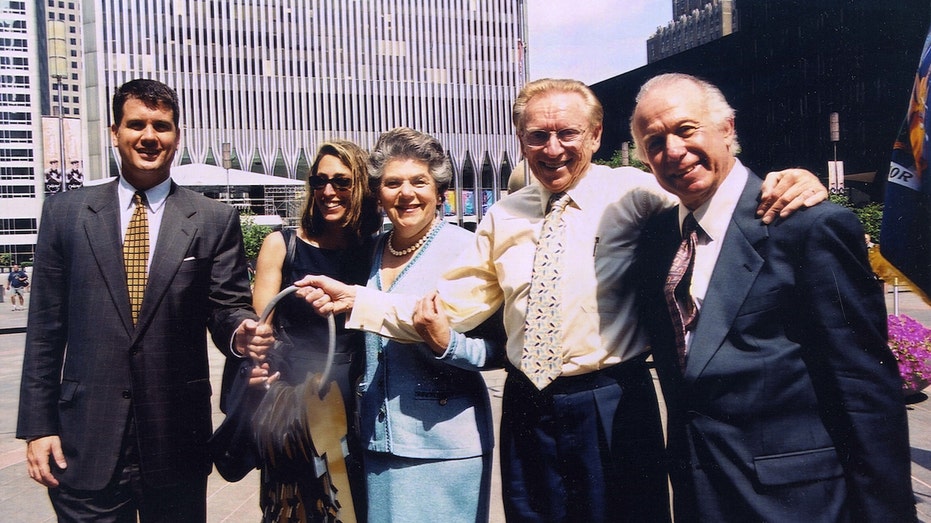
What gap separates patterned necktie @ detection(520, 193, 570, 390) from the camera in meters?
1.99

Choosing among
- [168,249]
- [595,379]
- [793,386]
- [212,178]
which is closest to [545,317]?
[595,379]

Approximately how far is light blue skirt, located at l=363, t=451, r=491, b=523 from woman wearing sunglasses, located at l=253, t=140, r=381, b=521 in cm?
19

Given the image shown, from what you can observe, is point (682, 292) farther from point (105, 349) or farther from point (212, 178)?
point (212, 178)

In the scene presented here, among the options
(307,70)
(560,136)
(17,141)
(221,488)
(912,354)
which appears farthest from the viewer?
(17,141)

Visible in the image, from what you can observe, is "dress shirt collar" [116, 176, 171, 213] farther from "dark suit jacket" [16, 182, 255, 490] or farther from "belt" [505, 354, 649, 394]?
"belt" [505, 354, 649, 394]

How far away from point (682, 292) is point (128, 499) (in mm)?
1773

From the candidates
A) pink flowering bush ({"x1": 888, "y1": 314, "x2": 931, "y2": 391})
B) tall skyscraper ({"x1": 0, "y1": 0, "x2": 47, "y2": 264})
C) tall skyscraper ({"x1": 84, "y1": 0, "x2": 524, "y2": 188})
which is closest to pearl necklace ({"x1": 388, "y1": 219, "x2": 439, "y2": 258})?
pink flowering bush ({"x1": 888, "y1": 314, "x2": 931, "y2": 391})

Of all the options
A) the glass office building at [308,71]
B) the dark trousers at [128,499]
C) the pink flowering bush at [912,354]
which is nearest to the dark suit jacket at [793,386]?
the dark trousers at [128,499]

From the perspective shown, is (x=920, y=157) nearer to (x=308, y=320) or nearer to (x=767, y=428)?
(x=767, y=428)

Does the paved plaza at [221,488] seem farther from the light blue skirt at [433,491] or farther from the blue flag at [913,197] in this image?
the blue flag at [913,197]

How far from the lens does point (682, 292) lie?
1829 millimetres

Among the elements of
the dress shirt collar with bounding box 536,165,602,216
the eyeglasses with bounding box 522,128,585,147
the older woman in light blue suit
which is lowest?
Result: the older woman in light blue suit

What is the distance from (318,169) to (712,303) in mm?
1560

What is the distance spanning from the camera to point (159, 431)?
7.23ft
